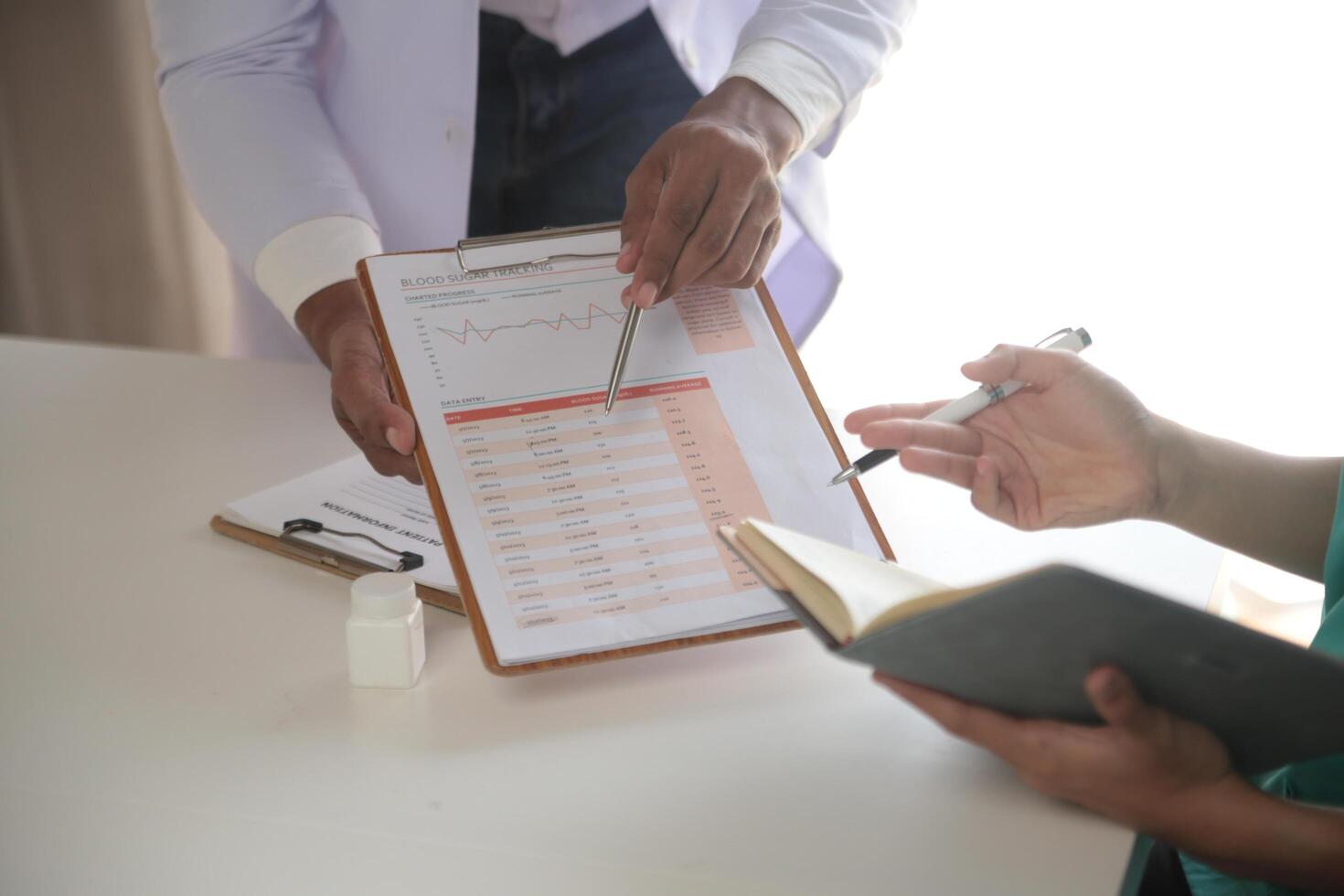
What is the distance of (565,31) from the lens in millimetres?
1246

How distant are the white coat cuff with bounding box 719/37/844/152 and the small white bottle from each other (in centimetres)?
61

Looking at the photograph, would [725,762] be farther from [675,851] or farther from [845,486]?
[845,486]

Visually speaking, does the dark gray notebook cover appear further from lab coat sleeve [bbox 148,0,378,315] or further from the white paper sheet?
lab coat sleeve [bbox 148,0,378,315]

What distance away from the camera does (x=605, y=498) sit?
2.65ft

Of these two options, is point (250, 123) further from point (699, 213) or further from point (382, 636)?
point (382, 636)

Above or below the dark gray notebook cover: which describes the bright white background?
above

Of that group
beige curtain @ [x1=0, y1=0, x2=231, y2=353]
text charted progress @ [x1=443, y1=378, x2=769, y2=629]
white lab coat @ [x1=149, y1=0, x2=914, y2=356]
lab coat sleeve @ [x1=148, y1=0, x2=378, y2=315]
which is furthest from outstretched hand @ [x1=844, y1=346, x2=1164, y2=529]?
beige curtain @ [x1=0, y1=0, x2=231, y2=353]

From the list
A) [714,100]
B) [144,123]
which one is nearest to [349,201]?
[714,100]

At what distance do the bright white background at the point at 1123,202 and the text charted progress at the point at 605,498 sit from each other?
1.22 meters

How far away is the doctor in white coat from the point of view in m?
0.93

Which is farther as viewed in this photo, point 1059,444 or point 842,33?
point 842,33

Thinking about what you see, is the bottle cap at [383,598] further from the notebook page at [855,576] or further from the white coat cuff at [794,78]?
the white coat cuff at [794,78]

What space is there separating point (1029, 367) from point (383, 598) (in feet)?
1.63

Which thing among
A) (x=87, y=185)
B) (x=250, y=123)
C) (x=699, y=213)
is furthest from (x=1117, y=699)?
(x=87, y=185)
